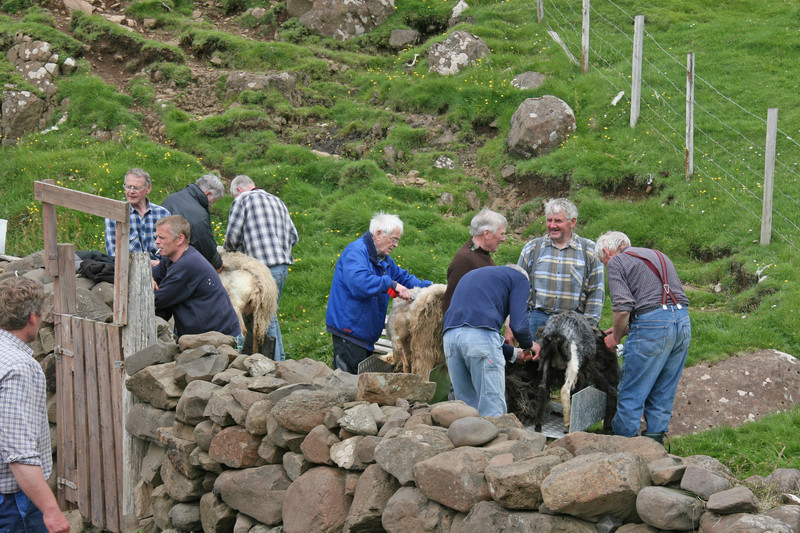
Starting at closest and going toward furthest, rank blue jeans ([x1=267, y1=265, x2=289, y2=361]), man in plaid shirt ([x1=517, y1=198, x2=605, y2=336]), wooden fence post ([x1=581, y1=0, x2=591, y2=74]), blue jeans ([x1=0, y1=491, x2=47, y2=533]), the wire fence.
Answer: blue jeans ([x1=0, y1=491, x2=47, y2=533]), man in plaid shirt ([x1=517, y1=198, x2=605, y2=336]), blue jeans ([x1=267, y1=265, x2=289, y2=361]), the wire fence, wooden fence post ([x1=581, y1=0, x2=591, y2=74])

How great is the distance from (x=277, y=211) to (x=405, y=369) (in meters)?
2.41

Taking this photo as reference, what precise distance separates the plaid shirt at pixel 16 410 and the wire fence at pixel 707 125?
9.65 m

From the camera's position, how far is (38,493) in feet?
13.3

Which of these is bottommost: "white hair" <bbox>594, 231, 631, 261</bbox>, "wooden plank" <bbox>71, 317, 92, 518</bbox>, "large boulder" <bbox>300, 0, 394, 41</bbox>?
"wooden plank" <bbox>71, 317, 92, 518</bbox>

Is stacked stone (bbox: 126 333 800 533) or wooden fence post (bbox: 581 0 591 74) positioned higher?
wooden fence post (bbox: 581 0 591 74)

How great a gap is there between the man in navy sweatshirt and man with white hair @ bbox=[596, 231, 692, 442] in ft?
2.72

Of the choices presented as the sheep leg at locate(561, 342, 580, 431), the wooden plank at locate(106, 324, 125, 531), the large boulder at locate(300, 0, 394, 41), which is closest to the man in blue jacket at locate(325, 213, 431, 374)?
the sheep leg at locate(561, 342, 580, 431)

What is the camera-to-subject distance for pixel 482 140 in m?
15.1

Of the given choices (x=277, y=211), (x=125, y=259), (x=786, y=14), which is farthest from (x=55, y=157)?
(x=786, y=14)

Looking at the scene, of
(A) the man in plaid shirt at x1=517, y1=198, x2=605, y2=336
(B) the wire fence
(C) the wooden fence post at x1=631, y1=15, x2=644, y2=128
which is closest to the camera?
(A) the man in plaid shirt at x1=517, y1=198, x2=605, y2=336

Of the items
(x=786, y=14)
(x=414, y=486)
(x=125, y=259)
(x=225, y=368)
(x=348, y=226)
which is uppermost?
(x=786, y=14)

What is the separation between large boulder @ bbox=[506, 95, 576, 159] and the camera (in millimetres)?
13984

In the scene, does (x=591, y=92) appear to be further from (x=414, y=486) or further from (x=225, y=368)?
(x=414, y=486)

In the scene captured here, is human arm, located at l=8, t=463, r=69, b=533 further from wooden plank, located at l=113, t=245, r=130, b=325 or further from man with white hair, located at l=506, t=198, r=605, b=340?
man with white hair, located at l=506, t=198, r=605, b=340
